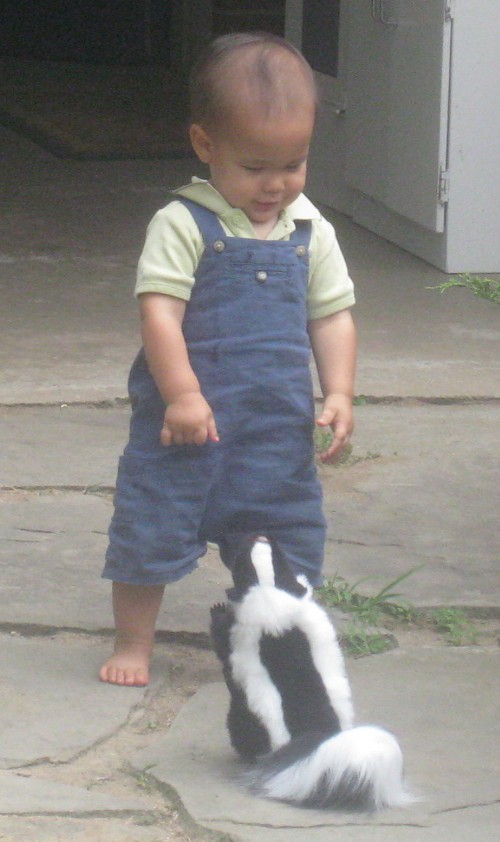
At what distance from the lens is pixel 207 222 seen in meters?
2.33

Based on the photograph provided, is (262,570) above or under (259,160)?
under

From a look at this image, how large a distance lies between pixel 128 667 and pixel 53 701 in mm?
154

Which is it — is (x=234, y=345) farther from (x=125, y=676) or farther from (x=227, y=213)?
(x=125, y=676)

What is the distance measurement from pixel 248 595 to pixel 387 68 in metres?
4.41

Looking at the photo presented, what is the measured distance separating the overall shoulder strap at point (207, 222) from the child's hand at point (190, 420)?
0.26 metres

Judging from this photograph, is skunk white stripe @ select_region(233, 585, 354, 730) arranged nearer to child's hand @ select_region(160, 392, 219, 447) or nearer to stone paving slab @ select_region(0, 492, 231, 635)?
child's hand @ select_region(160, 392, 219, 447)

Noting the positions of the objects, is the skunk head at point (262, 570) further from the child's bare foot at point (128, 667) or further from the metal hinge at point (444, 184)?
the metal hinge at point (444, 184)

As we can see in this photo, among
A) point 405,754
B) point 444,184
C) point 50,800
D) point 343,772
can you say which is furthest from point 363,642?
point 444,184

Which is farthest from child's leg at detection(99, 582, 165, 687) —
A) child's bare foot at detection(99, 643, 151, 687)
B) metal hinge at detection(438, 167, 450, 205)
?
metal hinge at detection(438, 167, 450, 205)

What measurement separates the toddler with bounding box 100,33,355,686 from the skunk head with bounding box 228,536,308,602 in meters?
0.15

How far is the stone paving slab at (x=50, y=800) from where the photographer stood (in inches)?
80.2

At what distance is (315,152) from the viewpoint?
24.1 ft

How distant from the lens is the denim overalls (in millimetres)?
2328

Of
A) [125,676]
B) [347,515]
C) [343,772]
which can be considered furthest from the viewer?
[347,515]
